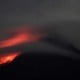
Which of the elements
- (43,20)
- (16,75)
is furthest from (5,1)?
(16,75)

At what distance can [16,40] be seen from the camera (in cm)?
205

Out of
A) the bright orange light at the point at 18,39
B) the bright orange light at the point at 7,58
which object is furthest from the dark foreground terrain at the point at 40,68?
the bright orange light at the point at 18,39

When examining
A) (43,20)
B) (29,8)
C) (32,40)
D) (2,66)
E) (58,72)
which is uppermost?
(29,8)

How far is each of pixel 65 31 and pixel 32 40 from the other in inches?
10.5

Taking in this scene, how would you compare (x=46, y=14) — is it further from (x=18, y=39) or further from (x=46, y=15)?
(x=18, y=39)

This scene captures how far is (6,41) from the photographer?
2012 millimetres

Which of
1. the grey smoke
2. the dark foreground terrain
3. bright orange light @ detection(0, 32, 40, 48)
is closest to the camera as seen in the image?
the dark foreground terrain

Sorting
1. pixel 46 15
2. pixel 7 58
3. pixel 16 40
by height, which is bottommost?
pixel 7 58

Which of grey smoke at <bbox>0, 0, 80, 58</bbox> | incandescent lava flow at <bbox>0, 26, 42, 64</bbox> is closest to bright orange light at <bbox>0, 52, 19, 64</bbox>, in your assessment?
incandescent lava flow at <bbox>0, 26, 42, 64</bbox>

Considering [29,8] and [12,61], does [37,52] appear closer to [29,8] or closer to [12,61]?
[12,61]

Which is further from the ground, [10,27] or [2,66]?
[10,27]

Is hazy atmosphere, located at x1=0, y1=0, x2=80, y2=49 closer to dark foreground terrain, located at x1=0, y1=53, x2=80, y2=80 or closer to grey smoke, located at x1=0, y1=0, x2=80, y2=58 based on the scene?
grey smoke, located at x1=0, y1=0, x2=80, y2=58

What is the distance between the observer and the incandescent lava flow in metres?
1.91

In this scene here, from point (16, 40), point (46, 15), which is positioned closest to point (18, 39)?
point (16, 40)
